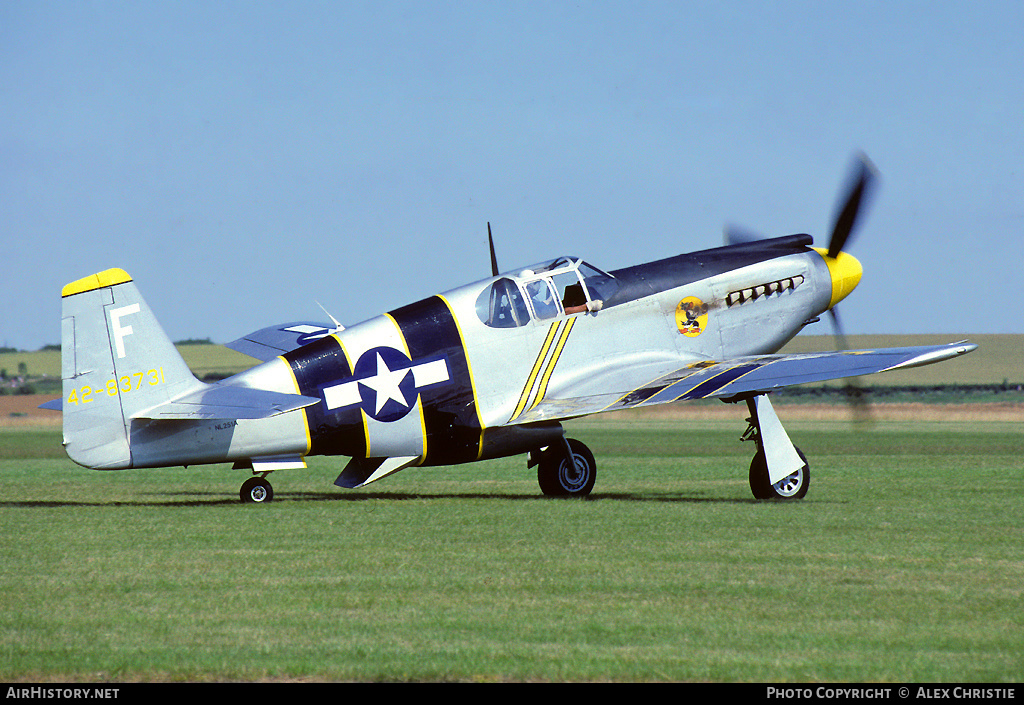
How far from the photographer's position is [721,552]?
32.8ft

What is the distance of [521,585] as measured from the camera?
8539mm

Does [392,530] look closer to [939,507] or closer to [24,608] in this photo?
[24,608]

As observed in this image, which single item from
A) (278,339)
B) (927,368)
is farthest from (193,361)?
(278,339)

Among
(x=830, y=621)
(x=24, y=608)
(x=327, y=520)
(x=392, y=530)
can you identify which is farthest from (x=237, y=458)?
(x=830, y=621)

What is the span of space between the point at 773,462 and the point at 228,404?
6317 mm

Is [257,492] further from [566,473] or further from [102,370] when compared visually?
[566,473]

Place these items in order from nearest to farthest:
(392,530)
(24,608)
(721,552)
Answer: (24,608) → (721,552) → (392,530)

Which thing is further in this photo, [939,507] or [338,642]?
[939,507]

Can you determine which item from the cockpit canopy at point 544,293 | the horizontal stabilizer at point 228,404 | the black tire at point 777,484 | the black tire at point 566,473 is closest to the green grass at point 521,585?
the black tire at point 777,484

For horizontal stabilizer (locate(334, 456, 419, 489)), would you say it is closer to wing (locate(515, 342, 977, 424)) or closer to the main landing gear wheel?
the main landing gear wheel

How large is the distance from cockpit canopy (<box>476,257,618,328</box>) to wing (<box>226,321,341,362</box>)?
4823 millimetres

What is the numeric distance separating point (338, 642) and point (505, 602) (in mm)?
1525

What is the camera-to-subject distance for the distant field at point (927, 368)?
243ft

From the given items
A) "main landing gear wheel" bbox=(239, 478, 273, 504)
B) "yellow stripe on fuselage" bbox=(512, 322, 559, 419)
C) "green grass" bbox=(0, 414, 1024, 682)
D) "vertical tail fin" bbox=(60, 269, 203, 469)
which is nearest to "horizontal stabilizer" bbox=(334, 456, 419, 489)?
"green grass" bbox=(0, 414, 1024, 682)
